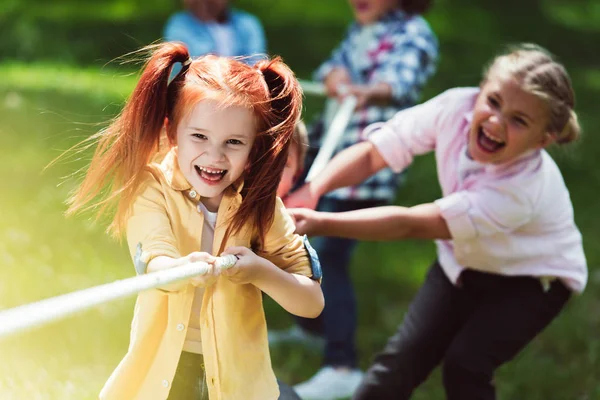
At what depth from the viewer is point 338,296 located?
4543mm

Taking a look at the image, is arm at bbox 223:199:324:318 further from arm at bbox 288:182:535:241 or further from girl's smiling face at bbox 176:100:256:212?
arm at bbox 288:182:535:241

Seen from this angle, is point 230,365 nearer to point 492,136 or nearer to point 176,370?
point 176,370

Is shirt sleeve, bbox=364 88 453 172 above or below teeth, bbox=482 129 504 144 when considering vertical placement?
below

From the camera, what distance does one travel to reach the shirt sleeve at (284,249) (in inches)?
97.3

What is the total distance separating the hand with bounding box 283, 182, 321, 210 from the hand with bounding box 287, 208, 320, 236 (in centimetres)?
26

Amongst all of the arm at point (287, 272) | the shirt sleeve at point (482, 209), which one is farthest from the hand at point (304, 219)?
the shirt sleeve at point (482, 209)

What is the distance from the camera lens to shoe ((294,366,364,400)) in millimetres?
4309

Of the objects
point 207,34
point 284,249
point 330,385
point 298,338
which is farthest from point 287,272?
point 207,34

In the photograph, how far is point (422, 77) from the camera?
15.6 feet

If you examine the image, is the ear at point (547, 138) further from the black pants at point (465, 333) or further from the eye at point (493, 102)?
the black pants at point (465, 333)

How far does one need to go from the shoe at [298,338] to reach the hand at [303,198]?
64.4 inches

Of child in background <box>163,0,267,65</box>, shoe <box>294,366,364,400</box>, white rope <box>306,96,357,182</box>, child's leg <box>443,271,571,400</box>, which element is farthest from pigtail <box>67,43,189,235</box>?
child in background <box>163,0,267,65</box>

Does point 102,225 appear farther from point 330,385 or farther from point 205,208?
point 205,208

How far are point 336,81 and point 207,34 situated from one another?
109 centimetres
